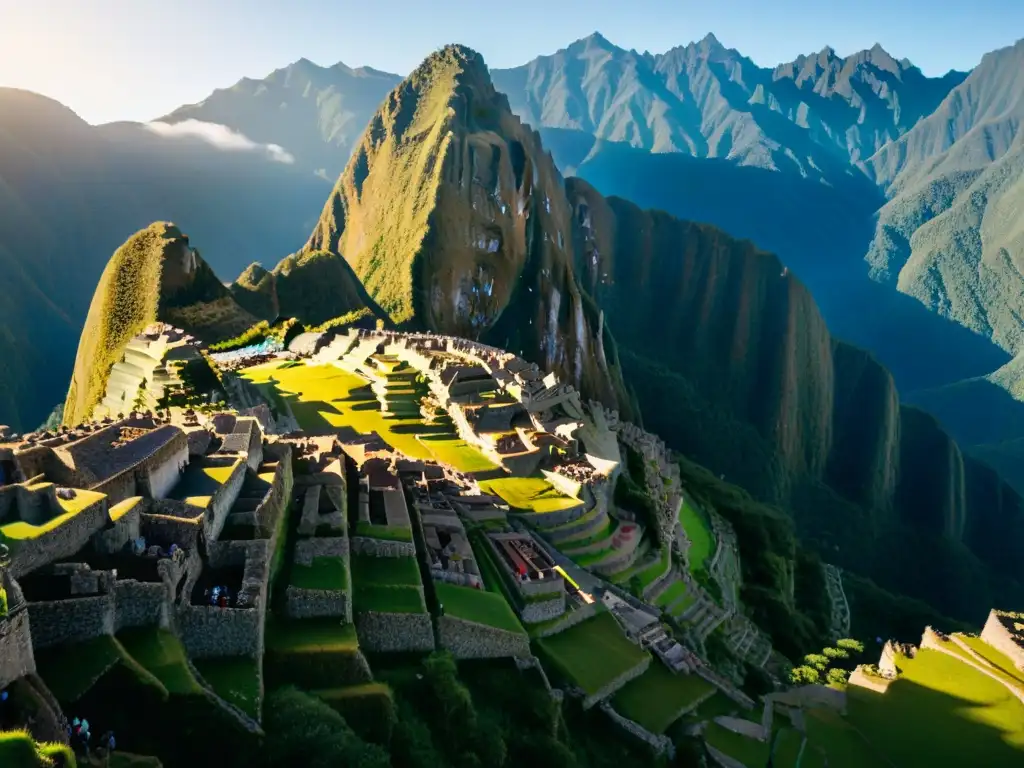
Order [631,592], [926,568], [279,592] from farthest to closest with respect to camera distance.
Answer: [926,568], [631,592], [279,592]

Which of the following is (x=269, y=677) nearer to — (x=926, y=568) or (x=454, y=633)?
(x=454, y=633)

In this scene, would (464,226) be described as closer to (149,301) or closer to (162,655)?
(149,301)

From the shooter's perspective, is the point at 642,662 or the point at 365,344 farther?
the point at 365,344

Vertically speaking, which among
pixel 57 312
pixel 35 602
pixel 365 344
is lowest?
pixel 57 312

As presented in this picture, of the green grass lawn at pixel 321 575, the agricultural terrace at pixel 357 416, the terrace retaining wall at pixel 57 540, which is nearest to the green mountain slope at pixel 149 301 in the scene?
the agricultural terrace at pixel 357 416

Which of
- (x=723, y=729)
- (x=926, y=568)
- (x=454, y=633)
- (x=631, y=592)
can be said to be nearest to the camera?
(x=454, y=633)

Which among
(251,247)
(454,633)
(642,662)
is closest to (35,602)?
(454,633)

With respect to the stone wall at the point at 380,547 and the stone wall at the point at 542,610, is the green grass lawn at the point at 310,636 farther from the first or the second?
the stone wall at the point at 542,610
